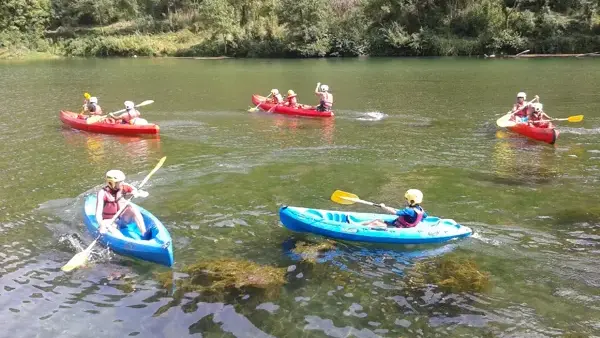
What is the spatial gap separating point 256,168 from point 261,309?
760 centimetres

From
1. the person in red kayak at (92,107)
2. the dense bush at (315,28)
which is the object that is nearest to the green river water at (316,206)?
the person in red kayak at (92,107)

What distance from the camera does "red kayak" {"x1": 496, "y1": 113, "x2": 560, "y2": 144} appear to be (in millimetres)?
16894

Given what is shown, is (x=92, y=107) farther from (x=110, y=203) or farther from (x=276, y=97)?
(x=110, y=203)

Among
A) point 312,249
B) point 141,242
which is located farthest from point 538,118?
point 141,242

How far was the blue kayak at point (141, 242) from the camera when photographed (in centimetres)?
902

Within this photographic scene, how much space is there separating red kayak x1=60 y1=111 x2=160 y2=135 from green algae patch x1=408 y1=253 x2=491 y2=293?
12539mm

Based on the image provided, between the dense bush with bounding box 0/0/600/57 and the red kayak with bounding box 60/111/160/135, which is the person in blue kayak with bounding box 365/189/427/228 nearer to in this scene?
the red kayak with bounding box 60/111/160/135

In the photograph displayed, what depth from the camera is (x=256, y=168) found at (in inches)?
601

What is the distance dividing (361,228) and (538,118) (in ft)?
37.6

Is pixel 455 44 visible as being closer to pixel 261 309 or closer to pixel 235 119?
pixel 235 119

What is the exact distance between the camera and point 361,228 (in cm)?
998

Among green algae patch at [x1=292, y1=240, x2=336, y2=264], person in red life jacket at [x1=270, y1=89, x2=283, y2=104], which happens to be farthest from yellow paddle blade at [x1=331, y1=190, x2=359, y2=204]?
person in red life jacket at [x1=270, y1=89, x2=283, y2=104]

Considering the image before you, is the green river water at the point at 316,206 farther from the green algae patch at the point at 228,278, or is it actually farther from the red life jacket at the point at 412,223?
the red life jacket at the point at 412,223

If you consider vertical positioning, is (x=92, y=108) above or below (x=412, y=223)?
above
